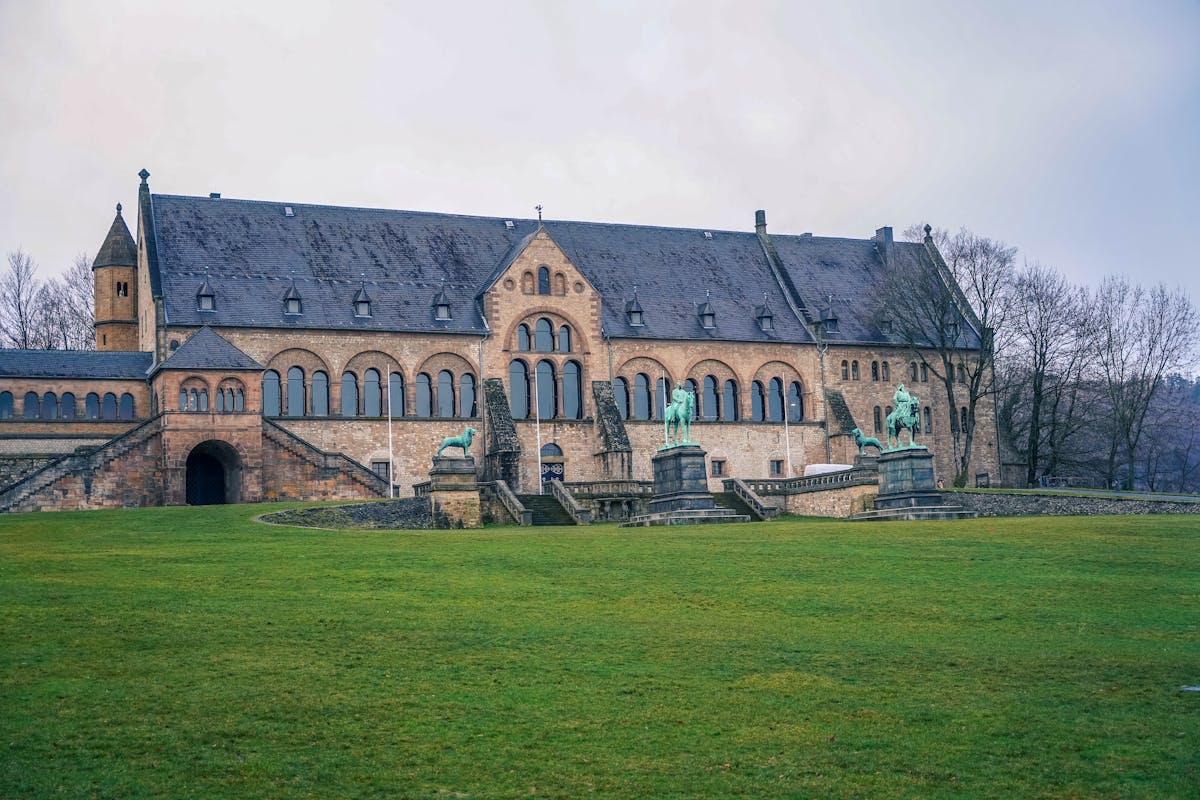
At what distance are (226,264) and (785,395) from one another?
96.5 feet

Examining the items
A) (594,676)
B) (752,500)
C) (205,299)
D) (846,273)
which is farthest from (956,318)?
(594,676)

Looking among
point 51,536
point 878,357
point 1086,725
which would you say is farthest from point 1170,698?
point 878,357

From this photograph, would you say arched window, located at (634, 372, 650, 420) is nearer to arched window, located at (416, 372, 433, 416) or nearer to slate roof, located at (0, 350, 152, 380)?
arched window, located at (416, 372, 433, 416)

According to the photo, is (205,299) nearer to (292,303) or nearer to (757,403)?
(292,303)

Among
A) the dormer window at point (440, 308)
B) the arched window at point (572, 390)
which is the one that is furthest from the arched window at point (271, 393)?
the arched window at point (572, 390)

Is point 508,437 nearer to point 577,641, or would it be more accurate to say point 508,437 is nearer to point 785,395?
point 785,395

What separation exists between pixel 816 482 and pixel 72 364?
3286 cm

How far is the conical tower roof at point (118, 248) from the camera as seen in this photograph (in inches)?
2788

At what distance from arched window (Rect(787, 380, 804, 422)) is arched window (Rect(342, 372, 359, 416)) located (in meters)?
23.0

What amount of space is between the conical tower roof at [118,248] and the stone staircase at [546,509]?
2650 centimetres

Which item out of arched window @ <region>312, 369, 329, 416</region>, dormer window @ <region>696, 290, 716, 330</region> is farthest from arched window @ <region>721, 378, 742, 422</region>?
arched window @ <region>312, 369, 329, 416</region>

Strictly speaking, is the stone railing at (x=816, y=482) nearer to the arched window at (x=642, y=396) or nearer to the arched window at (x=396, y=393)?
the arched window at (x=642, y=396)

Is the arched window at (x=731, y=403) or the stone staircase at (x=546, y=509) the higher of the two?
the arched window at (x=731, y=403)

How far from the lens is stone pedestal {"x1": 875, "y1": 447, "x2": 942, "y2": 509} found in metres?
52.8
